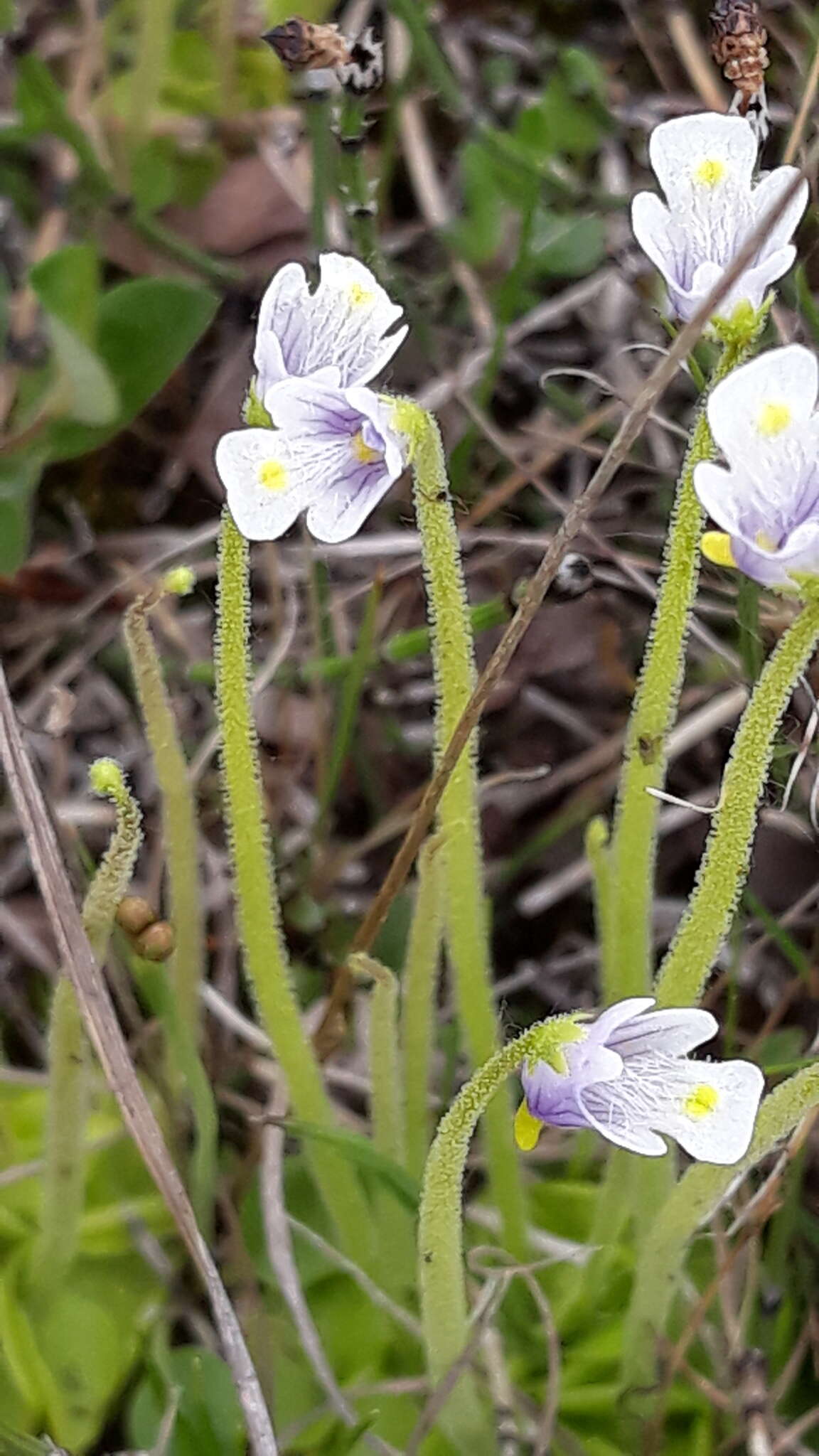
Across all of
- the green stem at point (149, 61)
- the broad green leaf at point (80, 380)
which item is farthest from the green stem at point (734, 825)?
the green stem at point (149, 61)

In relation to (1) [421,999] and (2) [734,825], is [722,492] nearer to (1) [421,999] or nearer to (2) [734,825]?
(2) [734,825]

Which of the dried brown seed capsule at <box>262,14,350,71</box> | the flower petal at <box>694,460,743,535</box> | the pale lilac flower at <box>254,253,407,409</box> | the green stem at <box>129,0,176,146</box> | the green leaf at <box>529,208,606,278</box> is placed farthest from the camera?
the green stem at <box>129,0,176,146</box>

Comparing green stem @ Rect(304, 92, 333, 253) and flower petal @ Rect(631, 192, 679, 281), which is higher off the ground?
flower petal @ Rect(631, 192, 679, 281)

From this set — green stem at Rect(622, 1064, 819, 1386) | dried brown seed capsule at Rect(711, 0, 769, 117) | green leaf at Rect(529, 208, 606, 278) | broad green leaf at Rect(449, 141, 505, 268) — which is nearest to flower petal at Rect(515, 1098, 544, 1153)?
green stem at Rect(622, 1064, 819, 1386)

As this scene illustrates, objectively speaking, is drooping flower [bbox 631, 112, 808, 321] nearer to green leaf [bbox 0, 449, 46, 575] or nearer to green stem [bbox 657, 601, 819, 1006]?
green stem [bbox 657, 601, 819, 1006]

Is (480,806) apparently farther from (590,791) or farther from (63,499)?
(63,499)

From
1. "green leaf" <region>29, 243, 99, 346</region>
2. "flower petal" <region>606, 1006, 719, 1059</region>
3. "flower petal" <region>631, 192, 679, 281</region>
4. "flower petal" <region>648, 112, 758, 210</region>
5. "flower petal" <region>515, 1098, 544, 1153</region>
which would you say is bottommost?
"flower petal" <region>515, 1098, 544, 1153</region>

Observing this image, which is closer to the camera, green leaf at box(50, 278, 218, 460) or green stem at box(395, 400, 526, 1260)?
green stem at box(395, 400, 526, 1260)
